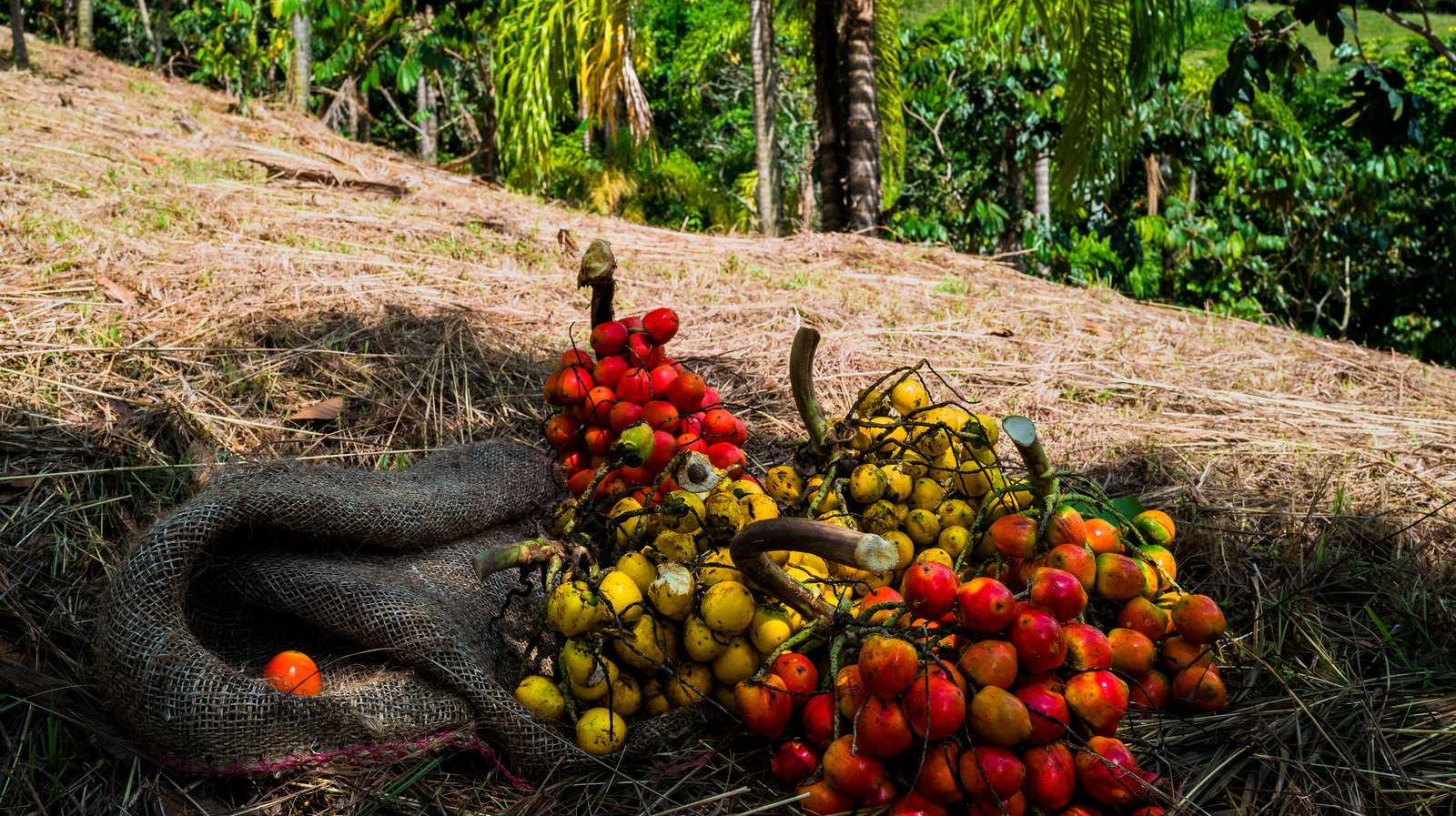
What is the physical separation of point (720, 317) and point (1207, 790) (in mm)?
2580

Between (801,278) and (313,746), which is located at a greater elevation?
(801,278)

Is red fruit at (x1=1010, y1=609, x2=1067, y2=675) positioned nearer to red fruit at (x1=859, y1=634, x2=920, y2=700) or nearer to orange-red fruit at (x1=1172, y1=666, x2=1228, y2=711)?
red fruit at (x1=859, y1=634, x2=920, y2=700)

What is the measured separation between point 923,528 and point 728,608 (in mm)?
421

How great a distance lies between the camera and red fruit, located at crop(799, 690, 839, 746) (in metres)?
1.26

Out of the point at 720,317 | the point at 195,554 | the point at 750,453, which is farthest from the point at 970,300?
the point at 195,554

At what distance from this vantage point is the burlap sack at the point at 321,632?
1.30 meters

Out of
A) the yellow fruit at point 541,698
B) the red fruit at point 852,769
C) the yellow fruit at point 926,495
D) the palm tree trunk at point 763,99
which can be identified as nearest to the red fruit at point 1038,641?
the red fruit at point 852,769

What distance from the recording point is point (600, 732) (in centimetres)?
138

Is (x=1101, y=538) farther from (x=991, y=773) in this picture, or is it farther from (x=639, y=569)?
(x=639, y=569)

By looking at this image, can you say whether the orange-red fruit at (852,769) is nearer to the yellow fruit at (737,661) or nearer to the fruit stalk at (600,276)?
the yellow fruit at (737,661)

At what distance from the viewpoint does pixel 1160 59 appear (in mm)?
5074

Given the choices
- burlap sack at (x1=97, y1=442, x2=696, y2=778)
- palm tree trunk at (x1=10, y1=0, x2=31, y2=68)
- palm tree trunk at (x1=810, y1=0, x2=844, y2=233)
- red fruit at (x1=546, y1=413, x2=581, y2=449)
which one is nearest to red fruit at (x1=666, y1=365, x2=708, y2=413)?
red fruit at (x1=546, y1=413, x2=581, y2=449)

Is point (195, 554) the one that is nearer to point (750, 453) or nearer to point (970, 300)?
point (750, 453)

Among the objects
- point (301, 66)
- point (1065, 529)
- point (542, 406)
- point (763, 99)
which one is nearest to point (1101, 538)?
A: point (1065, 529)
